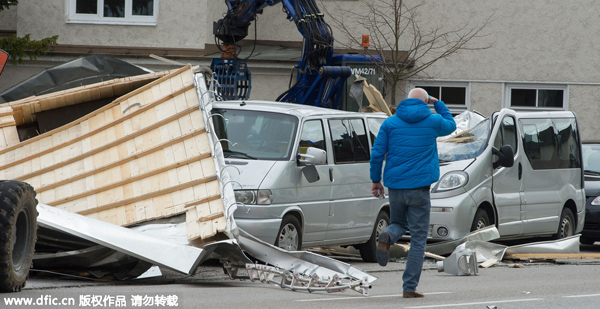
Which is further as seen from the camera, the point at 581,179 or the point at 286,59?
the point at 286,59

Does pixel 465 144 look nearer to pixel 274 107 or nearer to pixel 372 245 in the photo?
pixel 372 245

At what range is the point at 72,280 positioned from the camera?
8.38 m

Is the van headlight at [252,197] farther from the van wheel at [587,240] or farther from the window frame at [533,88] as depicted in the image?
the window frame at [533,88]

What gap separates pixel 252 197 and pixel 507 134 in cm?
561

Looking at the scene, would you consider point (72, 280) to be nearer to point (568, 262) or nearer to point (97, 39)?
point (568, 262)

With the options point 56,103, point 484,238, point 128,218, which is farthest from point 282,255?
point 484,238

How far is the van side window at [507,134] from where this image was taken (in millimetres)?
13578

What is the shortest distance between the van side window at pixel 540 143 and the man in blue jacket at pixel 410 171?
6.33m

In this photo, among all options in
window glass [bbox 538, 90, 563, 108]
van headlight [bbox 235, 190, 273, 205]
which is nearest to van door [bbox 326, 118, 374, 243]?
van headlight [bbox 235, 190, 273, 205]

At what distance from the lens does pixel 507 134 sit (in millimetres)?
13789

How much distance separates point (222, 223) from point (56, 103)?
320 centimetres

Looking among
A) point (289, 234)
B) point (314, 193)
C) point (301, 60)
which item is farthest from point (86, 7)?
point (289, 234)

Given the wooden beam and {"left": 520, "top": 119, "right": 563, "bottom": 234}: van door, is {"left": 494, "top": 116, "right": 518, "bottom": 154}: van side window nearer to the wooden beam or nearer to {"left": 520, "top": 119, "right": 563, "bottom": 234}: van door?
{"left": 520, "top": 119, "right": 563, "bottom": 234}: van door

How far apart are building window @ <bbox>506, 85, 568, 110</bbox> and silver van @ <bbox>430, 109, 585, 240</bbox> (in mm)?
9038
